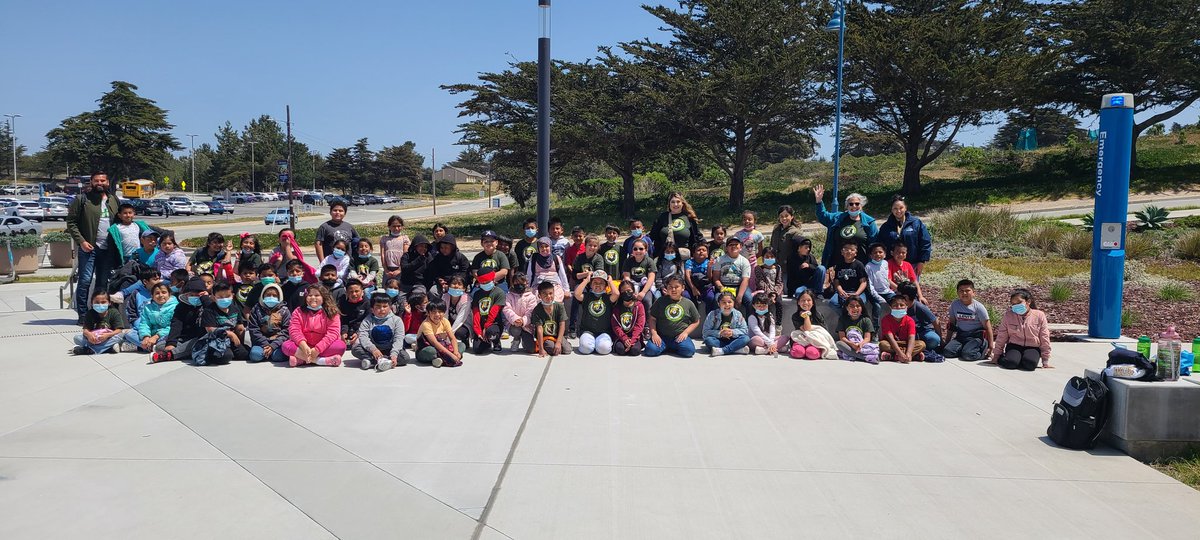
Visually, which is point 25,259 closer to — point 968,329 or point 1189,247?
point 968,329

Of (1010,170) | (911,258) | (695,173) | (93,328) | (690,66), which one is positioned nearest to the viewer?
(93,328)

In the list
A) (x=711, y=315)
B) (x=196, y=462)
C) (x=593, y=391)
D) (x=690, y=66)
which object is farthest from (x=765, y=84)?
(x=196, y=462)

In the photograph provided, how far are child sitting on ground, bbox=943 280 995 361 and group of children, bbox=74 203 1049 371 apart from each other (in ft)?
0.05

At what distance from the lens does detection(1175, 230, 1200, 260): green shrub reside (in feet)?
50.3

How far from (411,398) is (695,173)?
155 ft

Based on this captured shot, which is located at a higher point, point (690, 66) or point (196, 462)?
point (690, 66)

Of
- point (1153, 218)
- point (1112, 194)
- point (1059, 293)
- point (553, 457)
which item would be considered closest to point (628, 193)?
point (1153, 218)

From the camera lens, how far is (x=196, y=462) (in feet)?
17.7

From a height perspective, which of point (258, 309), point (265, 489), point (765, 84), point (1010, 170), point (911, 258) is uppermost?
point (765, 84)

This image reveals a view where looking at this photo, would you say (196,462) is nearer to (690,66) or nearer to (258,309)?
(258,309)

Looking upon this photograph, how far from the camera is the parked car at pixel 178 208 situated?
196ft

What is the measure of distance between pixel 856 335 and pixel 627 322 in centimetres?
250

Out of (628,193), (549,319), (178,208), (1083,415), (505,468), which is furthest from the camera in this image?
(178,208)

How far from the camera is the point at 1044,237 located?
680 inches
